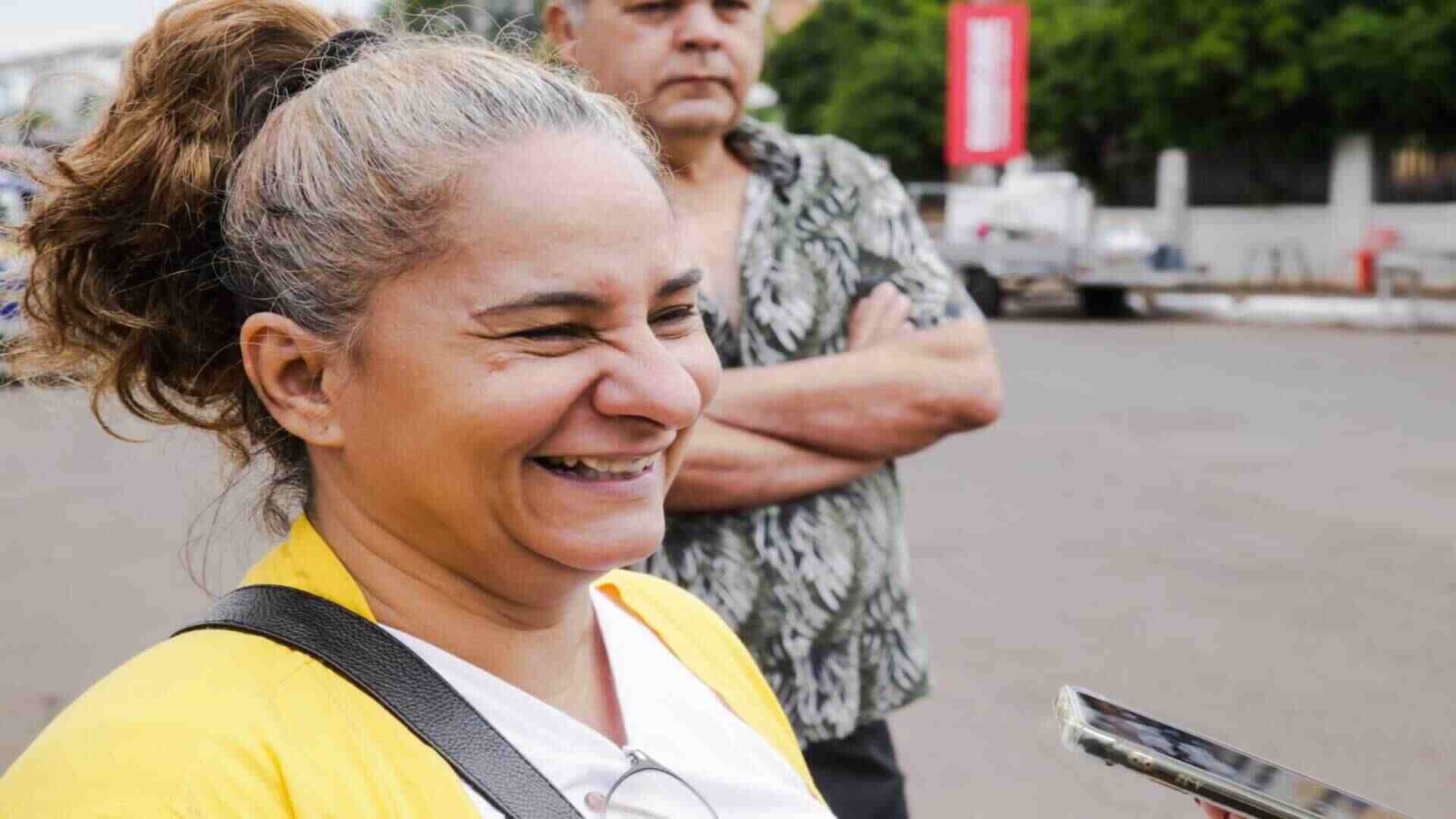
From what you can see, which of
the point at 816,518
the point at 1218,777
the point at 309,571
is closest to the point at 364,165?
the point at 309,571

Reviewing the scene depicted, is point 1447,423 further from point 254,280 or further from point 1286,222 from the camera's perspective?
point 1286,222

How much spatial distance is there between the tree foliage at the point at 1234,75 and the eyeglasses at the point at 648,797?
24492mm

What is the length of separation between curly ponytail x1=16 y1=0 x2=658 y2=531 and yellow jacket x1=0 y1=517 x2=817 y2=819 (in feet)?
1.00

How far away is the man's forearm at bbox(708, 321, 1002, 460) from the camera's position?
236 cm

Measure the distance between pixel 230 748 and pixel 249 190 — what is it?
1.81ft

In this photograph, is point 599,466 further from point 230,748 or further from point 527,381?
point 230,748

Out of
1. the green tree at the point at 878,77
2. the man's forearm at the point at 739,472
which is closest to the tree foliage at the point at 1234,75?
the green tree at the point at 878,77

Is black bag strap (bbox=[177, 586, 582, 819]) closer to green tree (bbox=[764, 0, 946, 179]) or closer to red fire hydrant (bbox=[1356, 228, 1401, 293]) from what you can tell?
red fire hydrant (bbox=[1356, 228, 1401, 293])

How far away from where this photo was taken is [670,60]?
7.80ft

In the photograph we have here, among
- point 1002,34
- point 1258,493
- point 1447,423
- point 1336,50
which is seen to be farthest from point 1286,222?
point 1258,493

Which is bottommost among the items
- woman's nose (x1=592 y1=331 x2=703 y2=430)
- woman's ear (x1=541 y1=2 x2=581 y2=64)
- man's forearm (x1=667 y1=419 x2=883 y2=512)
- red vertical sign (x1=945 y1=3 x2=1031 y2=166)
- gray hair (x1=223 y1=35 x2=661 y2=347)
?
red vertical sign (x1=945 y1=3 x2=1031 y2=166)

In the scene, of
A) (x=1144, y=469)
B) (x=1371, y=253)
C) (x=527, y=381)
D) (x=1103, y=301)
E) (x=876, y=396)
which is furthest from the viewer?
(x=1371, y=253)

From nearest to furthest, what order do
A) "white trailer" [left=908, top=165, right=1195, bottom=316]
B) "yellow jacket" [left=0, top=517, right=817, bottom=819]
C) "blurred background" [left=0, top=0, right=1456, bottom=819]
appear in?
"yellow jacket" [left=0, top=517, right=817, bottom=819]
"blurred background" [left=0, top=0, right=1456, bottom=819]
"white trailer" [left=908, top=165, right=1195, bottom=316]

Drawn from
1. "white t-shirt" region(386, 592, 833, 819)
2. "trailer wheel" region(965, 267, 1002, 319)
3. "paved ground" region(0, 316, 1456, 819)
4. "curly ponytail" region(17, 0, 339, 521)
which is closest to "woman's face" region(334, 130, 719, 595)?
"white t-shirt" region(386, 592, 833, 819)
